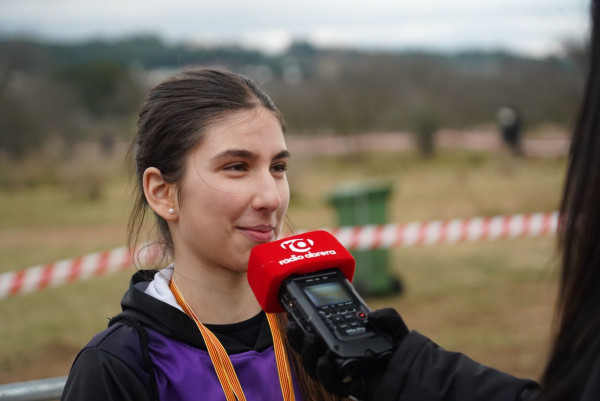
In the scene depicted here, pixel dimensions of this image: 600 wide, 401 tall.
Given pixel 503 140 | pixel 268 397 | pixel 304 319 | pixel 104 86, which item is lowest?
pixel 503 140

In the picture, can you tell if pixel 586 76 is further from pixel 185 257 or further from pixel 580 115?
pixel 185 257

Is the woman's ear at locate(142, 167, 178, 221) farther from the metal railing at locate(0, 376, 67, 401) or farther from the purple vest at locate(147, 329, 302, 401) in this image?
the metal railing at locate(0, 376, 67, 401)

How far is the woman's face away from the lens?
6.70 ft

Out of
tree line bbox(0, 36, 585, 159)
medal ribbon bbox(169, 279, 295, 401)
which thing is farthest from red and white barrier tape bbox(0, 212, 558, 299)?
tree line bbox(0, 36, 585, 159)

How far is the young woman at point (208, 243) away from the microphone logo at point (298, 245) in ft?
0.51

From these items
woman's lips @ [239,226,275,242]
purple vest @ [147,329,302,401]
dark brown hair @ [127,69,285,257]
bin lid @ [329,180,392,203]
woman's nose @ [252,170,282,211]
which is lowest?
bin lid @ [329,180,392,203]

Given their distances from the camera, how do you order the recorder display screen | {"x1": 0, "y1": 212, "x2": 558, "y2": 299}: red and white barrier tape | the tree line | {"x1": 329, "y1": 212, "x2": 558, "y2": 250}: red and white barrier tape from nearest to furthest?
the recorder display screen
{"x1": 0, "y1": 212, "x2": 558, "y2": 299}: red and white barrier tape
{"x1": 329, "y1": 212, "x2": 558, "y2": 250}: red and white barrier tape
the tree line

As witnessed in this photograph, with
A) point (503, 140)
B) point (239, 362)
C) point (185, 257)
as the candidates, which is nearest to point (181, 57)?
point (185, 257)

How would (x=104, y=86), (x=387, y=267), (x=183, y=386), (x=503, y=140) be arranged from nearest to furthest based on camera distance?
1. (x=183, y=386)
2. (x=387, y=267)
3. (x=104, y=86)
4. (x=503, y=140)

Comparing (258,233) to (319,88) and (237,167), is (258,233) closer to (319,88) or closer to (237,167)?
(237,167)

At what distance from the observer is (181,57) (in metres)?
2.72

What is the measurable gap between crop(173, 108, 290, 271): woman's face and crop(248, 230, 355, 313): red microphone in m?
0.14

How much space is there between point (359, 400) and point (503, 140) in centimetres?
1998

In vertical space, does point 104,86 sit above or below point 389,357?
below
